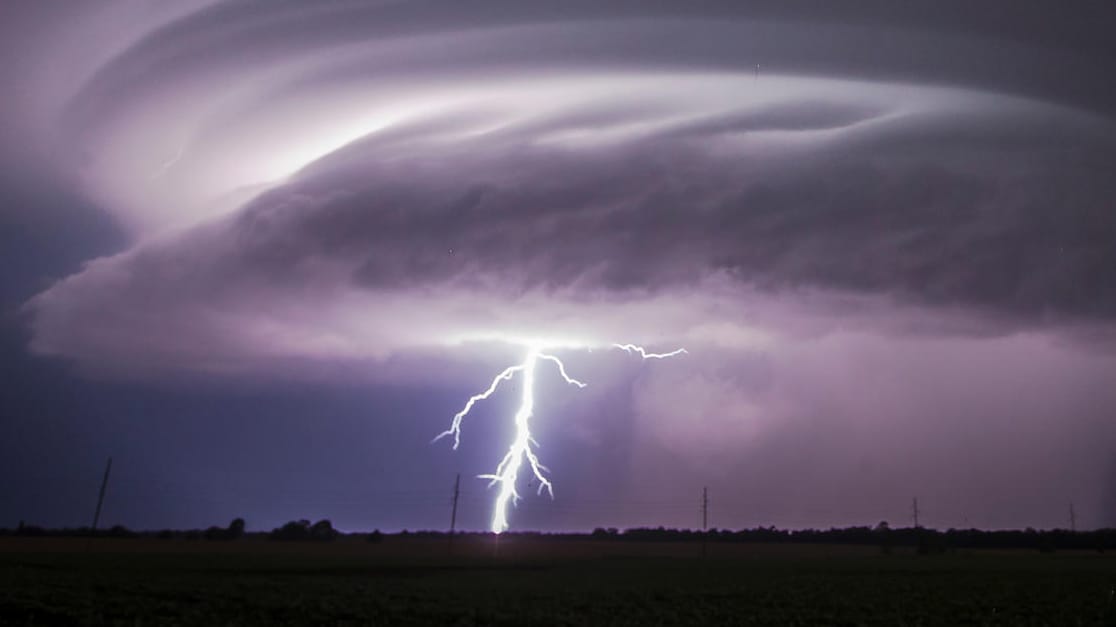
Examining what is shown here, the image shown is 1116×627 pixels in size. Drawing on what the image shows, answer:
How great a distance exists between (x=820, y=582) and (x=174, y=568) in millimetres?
38700

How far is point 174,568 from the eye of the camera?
53.9 metres

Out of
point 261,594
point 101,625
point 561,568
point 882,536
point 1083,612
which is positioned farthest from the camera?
point 882,536

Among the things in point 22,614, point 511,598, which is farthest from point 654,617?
point 22,614

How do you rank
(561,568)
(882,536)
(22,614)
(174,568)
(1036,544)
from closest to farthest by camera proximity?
1. (22,614)
2. (174,568)
3. (561,568)
4. (1036,544)
5. (882,536)

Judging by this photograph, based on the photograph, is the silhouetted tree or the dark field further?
the silhouetted tree

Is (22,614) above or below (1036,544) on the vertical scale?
below

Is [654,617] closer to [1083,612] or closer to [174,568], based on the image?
[1083,612]

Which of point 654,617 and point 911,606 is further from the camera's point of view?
point 911,606

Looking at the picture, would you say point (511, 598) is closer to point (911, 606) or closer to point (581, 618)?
point (581, 618)

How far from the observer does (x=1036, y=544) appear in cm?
14175

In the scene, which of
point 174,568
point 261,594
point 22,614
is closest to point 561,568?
point 174,568

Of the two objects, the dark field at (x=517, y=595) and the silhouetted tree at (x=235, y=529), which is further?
the silhouetted tree at (x=235, y=529)

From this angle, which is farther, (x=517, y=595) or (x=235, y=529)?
(x=235, y=529)

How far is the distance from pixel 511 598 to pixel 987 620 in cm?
1866
